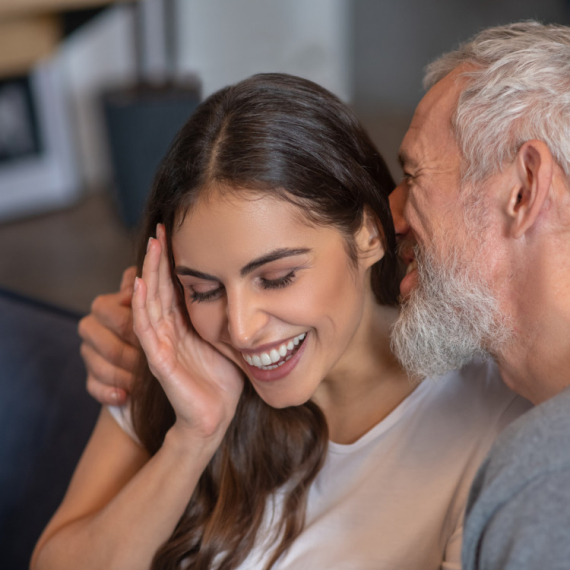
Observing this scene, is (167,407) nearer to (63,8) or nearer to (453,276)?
(453,276)

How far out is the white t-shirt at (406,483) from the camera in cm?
127

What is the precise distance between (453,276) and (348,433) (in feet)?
1.41

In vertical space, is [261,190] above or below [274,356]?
above

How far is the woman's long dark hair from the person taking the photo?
115 centimetres

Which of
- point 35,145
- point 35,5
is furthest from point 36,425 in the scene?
point 35,145

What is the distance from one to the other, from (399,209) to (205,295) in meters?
0.39

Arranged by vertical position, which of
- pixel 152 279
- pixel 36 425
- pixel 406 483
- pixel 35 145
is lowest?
pixel 35 145

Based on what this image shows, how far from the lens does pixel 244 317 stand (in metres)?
1.16

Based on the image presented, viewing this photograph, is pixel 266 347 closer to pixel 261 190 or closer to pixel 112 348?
pixel 261 190

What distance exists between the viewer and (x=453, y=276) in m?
1.18

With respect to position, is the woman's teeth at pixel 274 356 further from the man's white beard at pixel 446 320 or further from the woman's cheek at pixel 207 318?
the man's white beard at pixel 446 320

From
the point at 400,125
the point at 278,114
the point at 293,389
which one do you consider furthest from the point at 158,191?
the point at 400,125

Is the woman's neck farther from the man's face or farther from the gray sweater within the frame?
the gray sweater

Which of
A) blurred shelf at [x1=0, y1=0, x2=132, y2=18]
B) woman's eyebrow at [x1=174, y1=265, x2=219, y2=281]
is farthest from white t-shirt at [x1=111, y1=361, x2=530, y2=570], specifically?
blurred shelf at [x1=0, y1=0, x2=132, y2=18]
